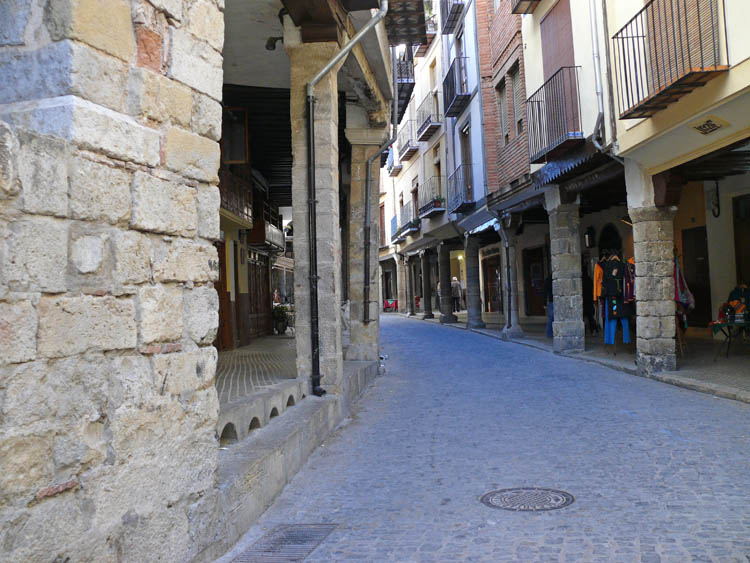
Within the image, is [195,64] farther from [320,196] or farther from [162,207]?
[320,196]

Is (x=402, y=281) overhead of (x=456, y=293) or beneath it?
overhead

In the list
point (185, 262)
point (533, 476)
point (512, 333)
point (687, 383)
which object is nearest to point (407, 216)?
point (512, 333)

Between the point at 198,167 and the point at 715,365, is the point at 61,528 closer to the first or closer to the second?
the point at 198,167

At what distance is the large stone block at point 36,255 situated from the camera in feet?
6.95

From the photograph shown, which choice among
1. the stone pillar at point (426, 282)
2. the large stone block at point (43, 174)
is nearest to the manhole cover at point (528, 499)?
the large stone block at point (43, 174)

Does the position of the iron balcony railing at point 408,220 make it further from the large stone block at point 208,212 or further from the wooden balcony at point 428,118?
the large stone block at point 208,212

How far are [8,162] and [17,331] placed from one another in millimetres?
522

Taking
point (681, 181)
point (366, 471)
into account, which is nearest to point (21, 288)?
point (366, 471)

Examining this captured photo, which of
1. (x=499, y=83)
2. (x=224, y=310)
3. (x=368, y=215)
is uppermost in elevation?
(x=499, y=83)

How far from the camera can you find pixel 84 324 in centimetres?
240

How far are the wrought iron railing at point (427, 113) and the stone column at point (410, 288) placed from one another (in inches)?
315

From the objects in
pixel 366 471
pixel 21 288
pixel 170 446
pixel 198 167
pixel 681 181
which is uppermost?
pixel 681 181

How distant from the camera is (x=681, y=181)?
9320 millimetres

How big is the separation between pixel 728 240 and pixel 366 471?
9862 mm
